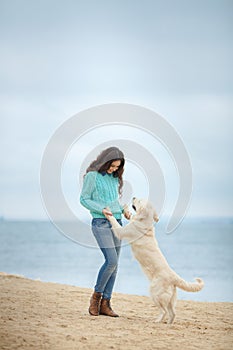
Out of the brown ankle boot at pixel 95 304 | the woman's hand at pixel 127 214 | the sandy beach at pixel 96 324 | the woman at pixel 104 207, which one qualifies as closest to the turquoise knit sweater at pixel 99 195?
the woman at pixel 104 207

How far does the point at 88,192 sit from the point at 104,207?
0.24 m

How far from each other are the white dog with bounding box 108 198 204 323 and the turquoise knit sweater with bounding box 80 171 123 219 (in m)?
0.16

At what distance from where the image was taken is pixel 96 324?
20.8 ft

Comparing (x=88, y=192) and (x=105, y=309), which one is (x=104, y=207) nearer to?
(x=88, y=192)

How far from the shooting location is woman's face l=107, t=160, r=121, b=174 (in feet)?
22.2

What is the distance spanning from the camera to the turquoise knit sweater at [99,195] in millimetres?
6738

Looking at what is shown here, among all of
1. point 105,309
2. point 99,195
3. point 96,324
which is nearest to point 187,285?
point 105,309

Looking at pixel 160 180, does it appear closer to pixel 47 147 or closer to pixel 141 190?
pixel 141 190

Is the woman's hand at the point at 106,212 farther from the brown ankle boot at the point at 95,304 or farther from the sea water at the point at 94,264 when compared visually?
the sea water at the point at 94,264

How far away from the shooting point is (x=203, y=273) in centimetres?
2959

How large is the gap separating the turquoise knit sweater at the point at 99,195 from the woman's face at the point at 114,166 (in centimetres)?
7

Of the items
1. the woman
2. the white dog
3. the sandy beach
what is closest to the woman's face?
the woman

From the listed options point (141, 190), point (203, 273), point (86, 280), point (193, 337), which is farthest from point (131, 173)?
point (203, 273)

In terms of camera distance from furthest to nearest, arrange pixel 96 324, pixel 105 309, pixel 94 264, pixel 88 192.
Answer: pixel 94 264 < pixel 105 309 < pixel 88 192 < pixel 96 324
